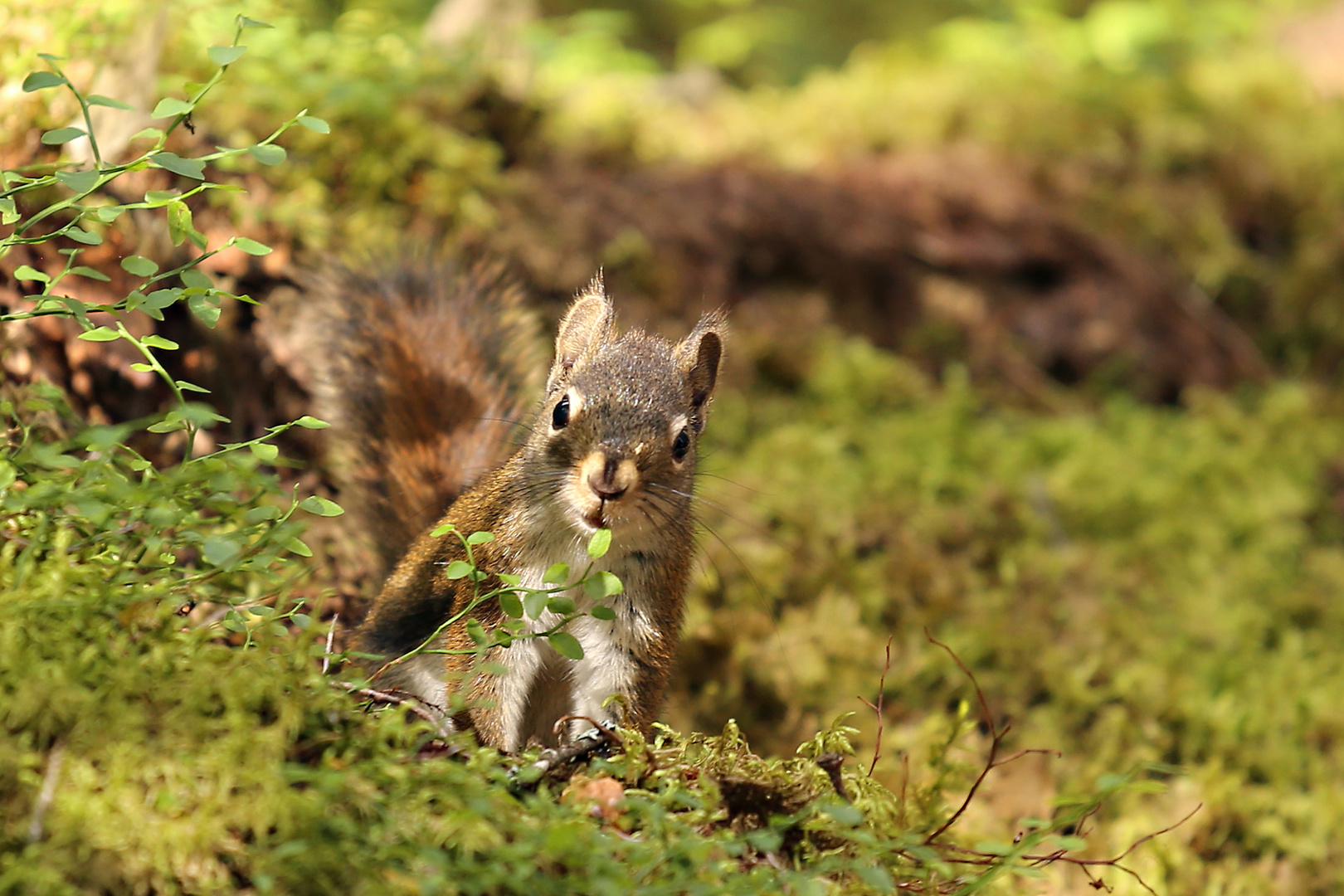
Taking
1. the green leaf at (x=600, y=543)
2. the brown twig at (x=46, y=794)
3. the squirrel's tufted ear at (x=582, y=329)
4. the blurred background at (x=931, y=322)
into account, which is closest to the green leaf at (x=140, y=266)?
the brown twig at (x=46, y=794)

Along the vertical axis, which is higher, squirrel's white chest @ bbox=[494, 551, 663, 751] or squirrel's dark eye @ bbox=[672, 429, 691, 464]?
squirrel's dark eye @ bbox=[672, 429, 691, 464]

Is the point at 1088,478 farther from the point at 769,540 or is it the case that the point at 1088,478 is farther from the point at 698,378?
the point at 698,378

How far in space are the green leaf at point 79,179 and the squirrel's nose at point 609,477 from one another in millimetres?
1017

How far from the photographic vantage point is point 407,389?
9.72 feet

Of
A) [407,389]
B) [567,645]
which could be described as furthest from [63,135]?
[407,389]

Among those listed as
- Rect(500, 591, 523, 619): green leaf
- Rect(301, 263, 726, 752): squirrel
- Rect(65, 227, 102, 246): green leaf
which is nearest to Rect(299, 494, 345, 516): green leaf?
Rect(301, 263, 726, 752): squirrel

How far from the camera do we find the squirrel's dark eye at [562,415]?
7.90 ft

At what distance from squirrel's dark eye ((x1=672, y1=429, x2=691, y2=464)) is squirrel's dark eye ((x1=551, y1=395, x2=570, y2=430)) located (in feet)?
0.81

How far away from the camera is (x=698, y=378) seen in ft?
8.82

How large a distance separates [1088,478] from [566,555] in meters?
3.73

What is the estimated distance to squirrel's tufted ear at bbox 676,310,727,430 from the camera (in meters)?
2.66

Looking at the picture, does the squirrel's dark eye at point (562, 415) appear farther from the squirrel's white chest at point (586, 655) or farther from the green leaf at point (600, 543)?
the green leaf at point (600, 543)

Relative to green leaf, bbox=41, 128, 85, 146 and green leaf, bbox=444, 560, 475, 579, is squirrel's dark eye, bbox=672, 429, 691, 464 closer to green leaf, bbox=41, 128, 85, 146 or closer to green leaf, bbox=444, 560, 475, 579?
green leaf, bbox=444, 560, 475, 579

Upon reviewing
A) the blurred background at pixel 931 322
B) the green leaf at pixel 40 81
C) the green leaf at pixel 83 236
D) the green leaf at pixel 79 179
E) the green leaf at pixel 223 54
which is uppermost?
the green leaf at pixel 223 54
